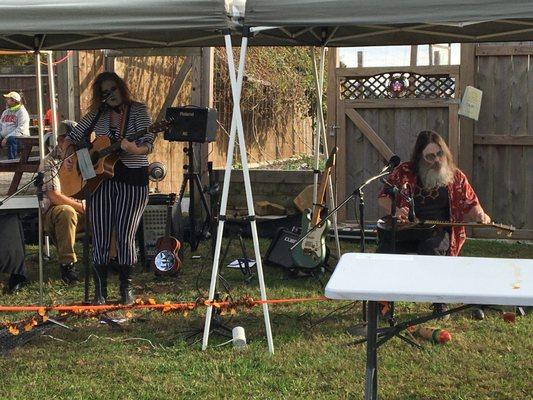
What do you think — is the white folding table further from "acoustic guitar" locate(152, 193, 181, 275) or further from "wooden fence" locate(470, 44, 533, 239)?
"wooden fence" locate(470, 44, 533, 239)

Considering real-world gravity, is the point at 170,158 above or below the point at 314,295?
above

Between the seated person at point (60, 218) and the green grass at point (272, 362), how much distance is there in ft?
4.32

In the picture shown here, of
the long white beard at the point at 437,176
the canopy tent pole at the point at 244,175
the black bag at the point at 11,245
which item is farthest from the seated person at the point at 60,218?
the long white beard at the point at 437,176

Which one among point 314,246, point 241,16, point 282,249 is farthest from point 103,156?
point 282,249

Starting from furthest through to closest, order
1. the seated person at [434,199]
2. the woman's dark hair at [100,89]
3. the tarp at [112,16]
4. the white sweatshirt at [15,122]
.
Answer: the white sweatshirt at [15,122] < the woman's dark hair at [100,89] < the seated person at [434,199] < the tarp at [112,16]

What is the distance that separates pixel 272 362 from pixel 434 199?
1.77 metres

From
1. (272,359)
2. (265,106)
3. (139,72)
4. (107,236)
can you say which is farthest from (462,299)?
(265,106)

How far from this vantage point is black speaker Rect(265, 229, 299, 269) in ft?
23.5

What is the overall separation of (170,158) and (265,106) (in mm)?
3258

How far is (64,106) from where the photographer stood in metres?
9.72

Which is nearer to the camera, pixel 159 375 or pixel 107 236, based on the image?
pixel 159 375

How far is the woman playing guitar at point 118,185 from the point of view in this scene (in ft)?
19.7

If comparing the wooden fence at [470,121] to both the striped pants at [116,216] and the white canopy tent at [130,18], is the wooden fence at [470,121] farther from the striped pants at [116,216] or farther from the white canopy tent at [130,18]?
the white canopy tent at [130,18]

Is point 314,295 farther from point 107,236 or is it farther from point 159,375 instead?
point 159,375
